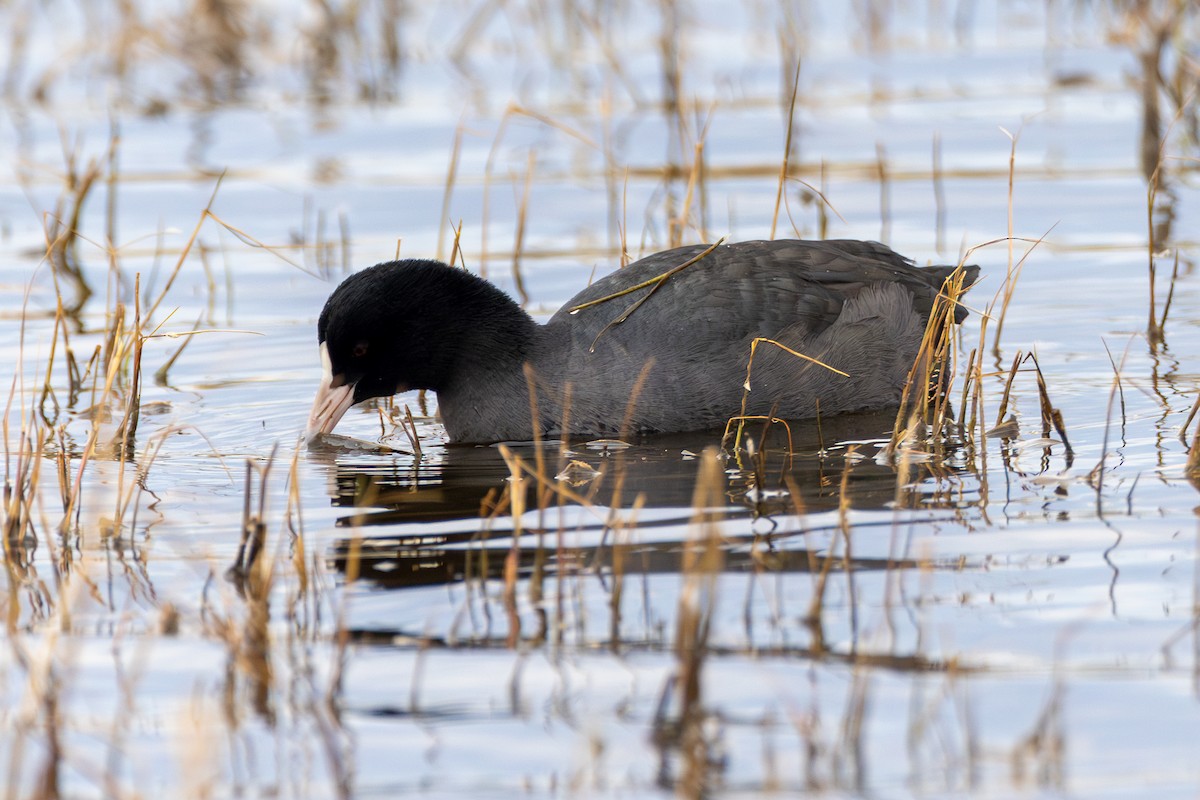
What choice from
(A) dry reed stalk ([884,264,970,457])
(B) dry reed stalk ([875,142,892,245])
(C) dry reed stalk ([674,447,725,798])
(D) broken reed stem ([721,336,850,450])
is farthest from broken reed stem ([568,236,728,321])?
(B) dry reed stalk ([875,142,892,245])

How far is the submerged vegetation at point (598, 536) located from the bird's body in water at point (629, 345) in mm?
128

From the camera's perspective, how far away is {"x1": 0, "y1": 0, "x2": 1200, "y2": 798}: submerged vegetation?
10.5 ft

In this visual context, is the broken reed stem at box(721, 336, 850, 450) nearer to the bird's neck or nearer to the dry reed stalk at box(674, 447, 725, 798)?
the bird's neck

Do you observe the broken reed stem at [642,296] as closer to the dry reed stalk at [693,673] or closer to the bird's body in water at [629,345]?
the bird's body in water at [629,345]

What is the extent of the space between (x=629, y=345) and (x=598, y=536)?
1.46m

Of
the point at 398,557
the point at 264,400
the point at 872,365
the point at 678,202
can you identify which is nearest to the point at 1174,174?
the point at 678,202

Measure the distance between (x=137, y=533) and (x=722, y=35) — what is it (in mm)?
11250

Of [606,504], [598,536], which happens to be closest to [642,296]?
[606,504]

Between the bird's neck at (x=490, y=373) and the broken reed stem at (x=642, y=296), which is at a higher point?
the broken reed stem at (x=642, y=296)

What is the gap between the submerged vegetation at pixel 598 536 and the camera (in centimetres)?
321

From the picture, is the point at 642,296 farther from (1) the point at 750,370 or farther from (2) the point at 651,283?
(1) the point at 750,370

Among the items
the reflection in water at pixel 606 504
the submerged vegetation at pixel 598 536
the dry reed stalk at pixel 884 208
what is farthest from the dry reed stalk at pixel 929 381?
the dry reed stalk at pixel 884 208

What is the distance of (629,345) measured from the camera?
5.89m

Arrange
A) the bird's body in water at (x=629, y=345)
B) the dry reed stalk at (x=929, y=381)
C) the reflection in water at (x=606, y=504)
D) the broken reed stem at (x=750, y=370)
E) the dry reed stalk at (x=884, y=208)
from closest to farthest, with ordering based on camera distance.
Result: the reflection in water at (x=606, y=504) < the dry reed stalk at (x=929, y=381) < the broken reed stem at (x=750, y=370) < the bird's body in water at (x=629, y=345) < the dry reed stalk at (x=884, y=208)
